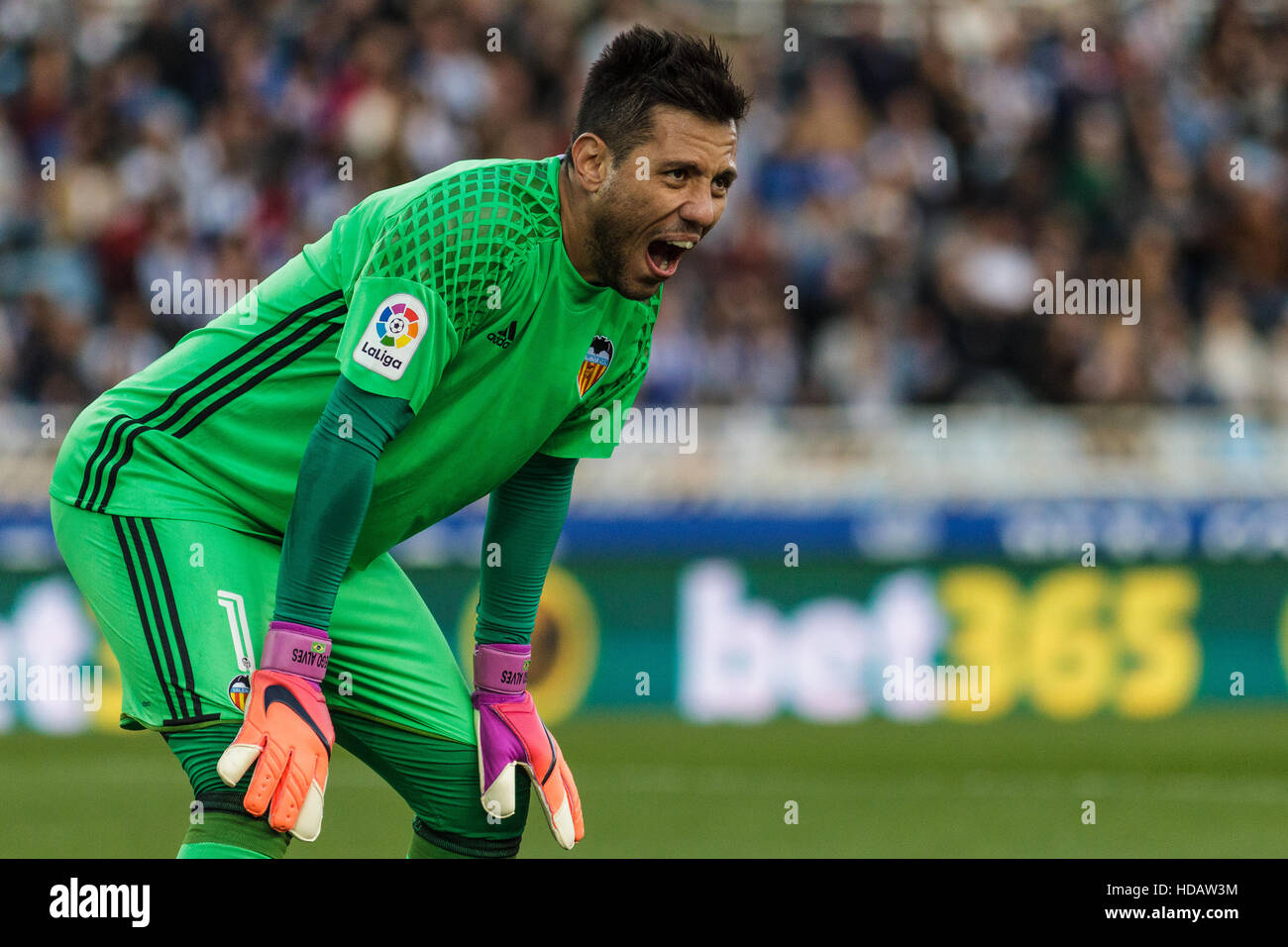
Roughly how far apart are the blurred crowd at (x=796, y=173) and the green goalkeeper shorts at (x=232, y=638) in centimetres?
686

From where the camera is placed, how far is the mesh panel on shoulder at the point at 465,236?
12.6 feet

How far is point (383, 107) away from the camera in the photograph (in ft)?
40.7

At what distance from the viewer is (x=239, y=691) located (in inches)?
153

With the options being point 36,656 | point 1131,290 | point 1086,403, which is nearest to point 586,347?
point 36,656

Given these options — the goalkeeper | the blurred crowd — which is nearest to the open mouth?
the goalkeeper

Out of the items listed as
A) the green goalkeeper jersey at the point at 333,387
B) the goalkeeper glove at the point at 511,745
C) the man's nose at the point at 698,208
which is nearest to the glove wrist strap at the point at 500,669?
the goalkeeper glove at the point at 511,745

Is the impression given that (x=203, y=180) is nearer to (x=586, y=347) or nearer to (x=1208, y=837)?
(x=1208, y=837)

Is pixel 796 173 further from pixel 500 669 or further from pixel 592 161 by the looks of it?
pixel 592 161

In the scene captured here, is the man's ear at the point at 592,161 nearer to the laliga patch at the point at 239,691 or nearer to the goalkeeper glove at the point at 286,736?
the goalkeeper glove at the point at 286,736

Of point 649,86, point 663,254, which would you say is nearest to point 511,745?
point 663,254

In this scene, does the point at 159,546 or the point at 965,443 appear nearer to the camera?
the point at 159,546

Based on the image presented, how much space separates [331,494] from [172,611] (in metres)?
0.48
